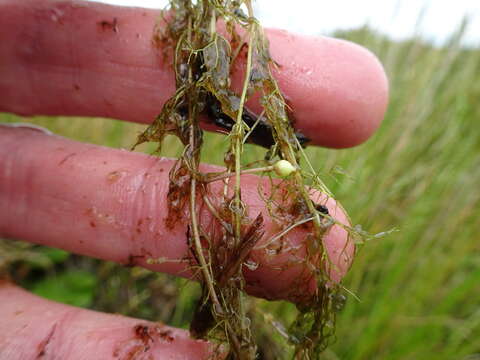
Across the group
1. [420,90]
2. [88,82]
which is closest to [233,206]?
[88,82]

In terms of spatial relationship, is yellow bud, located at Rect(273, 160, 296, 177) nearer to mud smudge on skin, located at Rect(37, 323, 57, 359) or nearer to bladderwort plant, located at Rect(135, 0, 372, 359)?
bladderwort plant, located at Rect(135, 0, 372, 359)

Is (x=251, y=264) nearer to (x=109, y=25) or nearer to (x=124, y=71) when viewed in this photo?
(x=124, y=71)

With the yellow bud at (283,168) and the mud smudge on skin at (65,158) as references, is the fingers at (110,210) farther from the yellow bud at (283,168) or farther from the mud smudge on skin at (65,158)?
the yellow bud at (283,168)

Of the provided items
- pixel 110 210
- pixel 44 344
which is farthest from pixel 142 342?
pixel 110 210

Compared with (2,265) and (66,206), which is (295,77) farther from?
(2,265)

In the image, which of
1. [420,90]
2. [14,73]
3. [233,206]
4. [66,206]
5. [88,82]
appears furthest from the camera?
[420,90]

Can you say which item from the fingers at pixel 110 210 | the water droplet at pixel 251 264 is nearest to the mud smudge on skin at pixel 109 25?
the fingers at pixel 110 210
